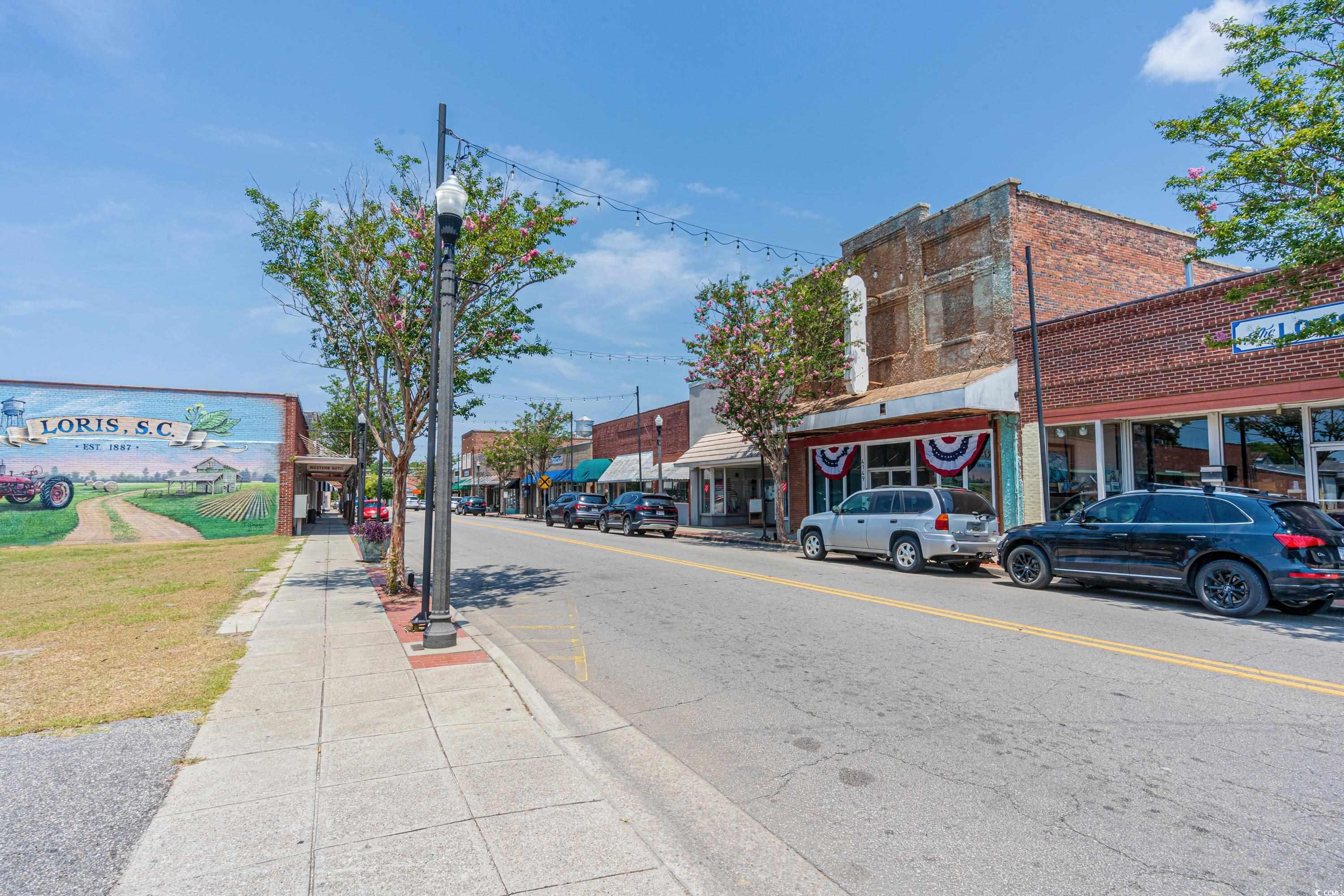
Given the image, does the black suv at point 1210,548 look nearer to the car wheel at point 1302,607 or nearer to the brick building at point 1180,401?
the car wheel at point 1302,607

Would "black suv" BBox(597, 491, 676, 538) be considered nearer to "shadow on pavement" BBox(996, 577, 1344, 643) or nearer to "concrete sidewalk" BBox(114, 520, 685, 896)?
"shadow on pavement" BBox(996, 577, 1344, 643)

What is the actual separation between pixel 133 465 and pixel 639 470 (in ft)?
67.7

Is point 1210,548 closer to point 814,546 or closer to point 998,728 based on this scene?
point 998,728

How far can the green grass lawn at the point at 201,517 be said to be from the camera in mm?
26062

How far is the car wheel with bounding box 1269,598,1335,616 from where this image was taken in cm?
942

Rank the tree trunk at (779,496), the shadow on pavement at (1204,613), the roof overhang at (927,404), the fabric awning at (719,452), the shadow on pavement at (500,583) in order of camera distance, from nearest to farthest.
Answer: the shadow on pavement at (1204,613) < the shadow on pavement at (500,583) < the roof overhang at (927,404) < the tree trunk at (779,496) < the fabric awning at (719,452)

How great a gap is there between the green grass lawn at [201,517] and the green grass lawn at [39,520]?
1.50 metres

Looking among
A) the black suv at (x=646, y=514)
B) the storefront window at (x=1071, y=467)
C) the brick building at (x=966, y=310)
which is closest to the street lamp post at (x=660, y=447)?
the black suv at (x=646, y=514)

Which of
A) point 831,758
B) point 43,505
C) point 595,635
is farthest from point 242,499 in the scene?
point 831,758


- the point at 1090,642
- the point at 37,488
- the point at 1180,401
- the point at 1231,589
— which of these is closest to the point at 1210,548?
the point at 1231,589

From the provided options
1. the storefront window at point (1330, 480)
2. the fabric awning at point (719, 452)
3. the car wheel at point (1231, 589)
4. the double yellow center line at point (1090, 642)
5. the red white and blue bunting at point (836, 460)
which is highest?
the fabric awning at point (719, 452)

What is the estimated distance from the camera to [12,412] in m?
25.2

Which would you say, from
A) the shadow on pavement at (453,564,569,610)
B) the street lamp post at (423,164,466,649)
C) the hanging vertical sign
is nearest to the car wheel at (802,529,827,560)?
the shadow on pavement at (453,564,569,610)

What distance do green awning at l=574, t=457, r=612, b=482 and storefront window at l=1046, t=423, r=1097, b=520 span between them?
28.8 meters
